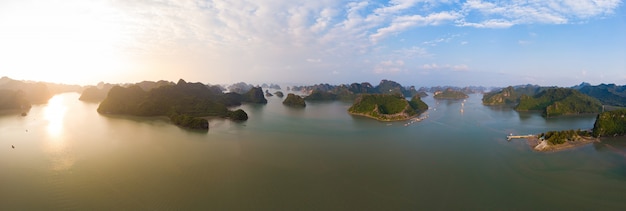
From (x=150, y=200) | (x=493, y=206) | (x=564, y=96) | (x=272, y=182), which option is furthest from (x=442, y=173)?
(x=564, y=96)

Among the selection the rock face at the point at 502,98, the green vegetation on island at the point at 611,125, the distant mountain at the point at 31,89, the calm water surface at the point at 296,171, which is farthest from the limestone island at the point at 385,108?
the distant mountain at the point at 31,89

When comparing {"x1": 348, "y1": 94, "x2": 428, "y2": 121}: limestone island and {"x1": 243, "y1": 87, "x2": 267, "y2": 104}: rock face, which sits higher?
{"x1": 243, "y1": 87, "x2": 267, "y2": 104}: rock face

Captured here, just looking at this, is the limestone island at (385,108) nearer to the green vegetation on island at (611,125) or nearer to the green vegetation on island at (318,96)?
the green vegetation on island at (611,125)

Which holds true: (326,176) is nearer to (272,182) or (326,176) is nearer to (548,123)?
(272,182)

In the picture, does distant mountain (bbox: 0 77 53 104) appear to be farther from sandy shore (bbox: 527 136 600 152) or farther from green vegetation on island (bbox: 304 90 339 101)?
sandy shore (bbox: 527 136 600 152)

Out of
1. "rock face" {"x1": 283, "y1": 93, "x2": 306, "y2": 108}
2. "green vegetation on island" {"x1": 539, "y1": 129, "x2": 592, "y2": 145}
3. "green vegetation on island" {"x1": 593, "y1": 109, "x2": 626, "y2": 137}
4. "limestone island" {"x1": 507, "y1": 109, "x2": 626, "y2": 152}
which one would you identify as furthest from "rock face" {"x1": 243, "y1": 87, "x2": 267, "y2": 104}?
"green vegetation on island" {"x1": 593, "y1": 109, "x2": 626, "y2": 137}
